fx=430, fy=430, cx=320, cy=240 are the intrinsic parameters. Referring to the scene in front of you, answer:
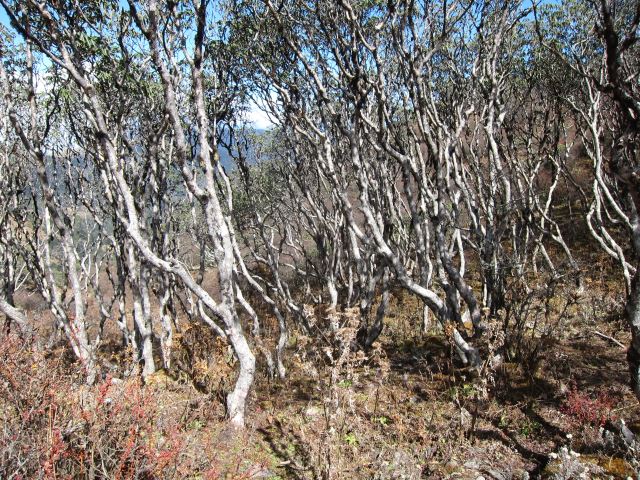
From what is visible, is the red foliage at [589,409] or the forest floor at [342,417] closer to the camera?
the forest floor at [342,417]

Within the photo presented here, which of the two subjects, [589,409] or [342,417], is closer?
[342,417]

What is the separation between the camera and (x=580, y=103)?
41.9 feet

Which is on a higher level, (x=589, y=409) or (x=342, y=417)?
(x=342, y=417)

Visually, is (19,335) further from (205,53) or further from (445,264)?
(445,264)

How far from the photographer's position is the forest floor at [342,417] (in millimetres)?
3926

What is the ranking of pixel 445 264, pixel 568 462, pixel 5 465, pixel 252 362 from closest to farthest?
pixel 5 465 < pixel 568 462 < pixel 252 362 < pixel 445 264

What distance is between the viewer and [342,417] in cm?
514

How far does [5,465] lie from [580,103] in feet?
49.4

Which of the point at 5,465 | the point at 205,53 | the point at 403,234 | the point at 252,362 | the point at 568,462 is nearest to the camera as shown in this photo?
the point at 5,465

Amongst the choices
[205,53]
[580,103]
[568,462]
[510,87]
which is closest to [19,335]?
[205,53]

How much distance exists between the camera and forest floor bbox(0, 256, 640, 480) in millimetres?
3926

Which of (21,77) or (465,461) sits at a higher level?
(21,77)

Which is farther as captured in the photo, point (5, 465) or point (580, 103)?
point (580, 103)

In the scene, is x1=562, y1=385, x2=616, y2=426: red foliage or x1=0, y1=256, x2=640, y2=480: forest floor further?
x1=562, y1=385, x2=616, y2=426: red foliage
